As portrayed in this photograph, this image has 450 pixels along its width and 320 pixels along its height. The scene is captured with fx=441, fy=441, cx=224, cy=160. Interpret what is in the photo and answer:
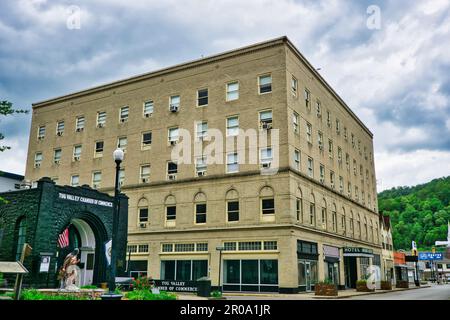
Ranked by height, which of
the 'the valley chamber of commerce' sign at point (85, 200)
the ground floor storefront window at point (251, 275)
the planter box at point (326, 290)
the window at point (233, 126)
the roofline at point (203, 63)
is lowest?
the planter box at point (326, 290)

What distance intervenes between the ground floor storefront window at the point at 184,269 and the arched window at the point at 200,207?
3.83 meters

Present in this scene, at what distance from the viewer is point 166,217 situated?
43188mm

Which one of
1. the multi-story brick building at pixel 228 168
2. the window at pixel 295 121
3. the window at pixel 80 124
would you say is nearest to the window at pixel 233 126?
the multi-story brick building at pixel 228 168

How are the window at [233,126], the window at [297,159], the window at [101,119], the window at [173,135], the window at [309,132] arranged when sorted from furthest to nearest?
the window at [101,119] → the window at [173,135] → the window at [309,132] → the window at [233,126] → the window at [297,159]

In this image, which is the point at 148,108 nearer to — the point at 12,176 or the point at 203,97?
the point at 203,97

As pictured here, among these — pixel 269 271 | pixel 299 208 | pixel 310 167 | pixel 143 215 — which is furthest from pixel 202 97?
pixel 269 271

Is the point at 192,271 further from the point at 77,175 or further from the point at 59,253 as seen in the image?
the point at 77,175

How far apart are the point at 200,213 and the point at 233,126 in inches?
343

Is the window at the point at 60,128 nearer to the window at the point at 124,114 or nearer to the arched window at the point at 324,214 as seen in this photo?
the window at the point at 124,114

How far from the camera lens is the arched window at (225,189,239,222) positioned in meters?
39.5

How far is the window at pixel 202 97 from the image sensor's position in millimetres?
43750

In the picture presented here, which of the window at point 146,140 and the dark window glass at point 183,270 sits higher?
the window at point 146,140
